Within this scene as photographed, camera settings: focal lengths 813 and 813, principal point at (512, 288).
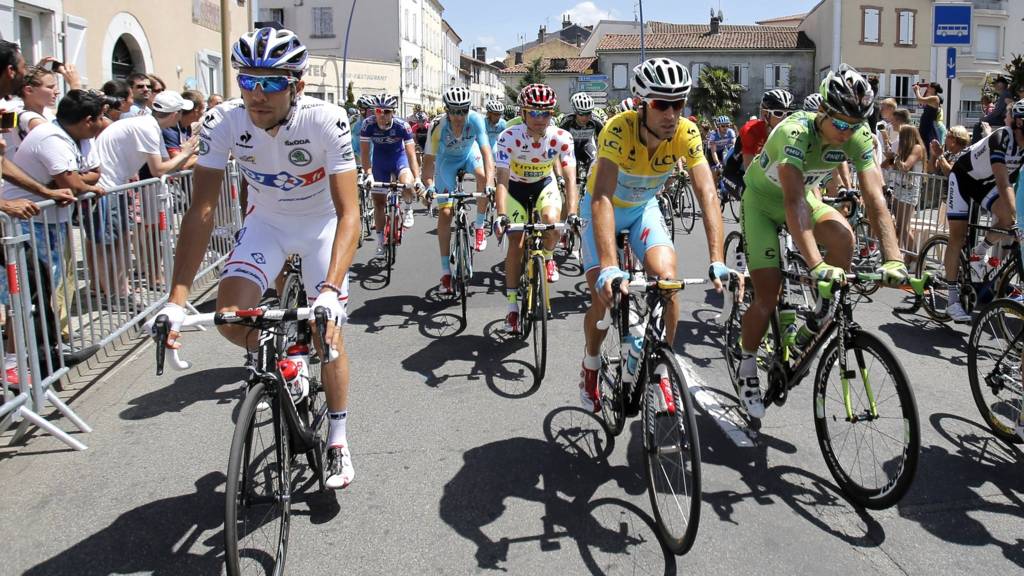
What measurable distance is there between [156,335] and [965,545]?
3.56 meters

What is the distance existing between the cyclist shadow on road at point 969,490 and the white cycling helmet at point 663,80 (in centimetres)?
240

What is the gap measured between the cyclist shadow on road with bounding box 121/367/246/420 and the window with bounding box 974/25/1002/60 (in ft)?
213

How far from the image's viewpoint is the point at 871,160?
4812 mm

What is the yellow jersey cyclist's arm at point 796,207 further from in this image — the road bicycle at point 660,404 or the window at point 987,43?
the window at point 987,43

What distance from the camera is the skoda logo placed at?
3996mm

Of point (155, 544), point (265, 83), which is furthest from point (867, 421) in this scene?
point (155, 544)

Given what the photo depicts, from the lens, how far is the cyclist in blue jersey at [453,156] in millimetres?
8836

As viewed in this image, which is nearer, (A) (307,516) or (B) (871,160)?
(A) (307,516)

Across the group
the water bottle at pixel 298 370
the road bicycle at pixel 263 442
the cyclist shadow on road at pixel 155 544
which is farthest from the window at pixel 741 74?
the road bicycle at pixel 263 442

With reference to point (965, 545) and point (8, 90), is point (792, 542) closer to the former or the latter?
point (965, 545)

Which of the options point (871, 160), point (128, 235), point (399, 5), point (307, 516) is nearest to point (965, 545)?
point (871, 160)

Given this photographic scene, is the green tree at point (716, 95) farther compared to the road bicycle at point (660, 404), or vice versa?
the green tree at point (716, 95)

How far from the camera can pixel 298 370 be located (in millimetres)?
3596

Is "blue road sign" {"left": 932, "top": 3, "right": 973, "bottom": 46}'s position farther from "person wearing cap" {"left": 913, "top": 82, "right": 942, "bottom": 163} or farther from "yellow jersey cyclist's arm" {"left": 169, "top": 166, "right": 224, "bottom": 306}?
"yellow jersey cyclist's arm" {"left": 169, "top": 166, "right": 224, "bottom": 306}
